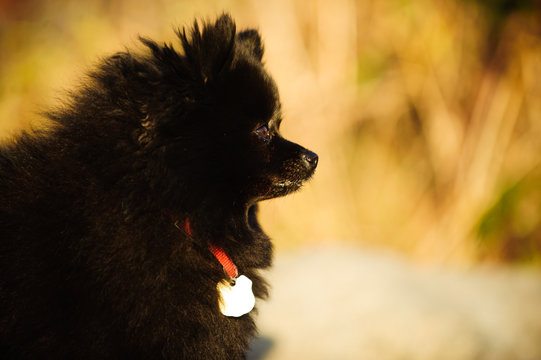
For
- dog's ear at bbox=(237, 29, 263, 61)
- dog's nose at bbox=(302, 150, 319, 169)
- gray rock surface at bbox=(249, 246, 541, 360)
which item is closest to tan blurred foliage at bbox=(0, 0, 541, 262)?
gray rock surface at bbox=(249, 246, 541, 360)

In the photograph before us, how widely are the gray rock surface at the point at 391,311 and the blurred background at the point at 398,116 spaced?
0.11 metres

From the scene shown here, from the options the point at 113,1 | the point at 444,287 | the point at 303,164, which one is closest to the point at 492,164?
the point at 444,287

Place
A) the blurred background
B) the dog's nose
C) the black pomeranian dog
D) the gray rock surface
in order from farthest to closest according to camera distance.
Result: the blurred background → the gray rock surface → the dog's nose → the black pomeranian dog

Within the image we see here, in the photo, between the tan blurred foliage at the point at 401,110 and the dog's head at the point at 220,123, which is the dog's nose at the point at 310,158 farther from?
the tan blurred foliage at the point at 401,110

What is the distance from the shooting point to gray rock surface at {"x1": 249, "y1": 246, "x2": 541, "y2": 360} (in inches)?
142

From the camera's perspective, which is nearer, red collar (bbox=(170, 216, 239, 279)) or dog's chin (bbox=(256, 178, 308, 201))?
red collar (bbox=(170, 216, 239, 279))

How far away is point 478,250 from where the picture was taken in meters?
5.98

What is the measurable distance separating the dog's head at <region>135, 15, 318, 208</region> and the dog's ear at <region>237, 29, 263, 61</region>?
0.03 metres

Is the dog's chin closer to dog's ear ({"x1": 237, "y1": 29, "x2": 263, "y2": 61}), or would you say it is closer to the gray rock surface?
dog's ear ({"x1": 237, "y1": 29, "x2": 263, "y2": 61})

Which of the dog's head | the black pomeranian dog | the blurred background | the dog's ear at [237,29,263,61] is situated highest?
the blurred background

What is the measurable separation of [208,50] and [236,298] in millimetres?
1136

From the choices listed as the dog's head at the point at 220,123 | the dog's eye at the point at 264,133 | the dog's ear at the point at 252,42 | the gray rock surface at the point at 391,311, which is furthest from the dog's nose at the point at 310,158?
the gray rock surface at the point at 391,311

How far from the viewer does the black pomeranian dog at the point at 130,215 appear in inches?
76.4

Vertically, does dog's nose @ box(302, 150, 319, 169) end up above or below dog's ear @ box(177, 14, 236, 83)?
above
